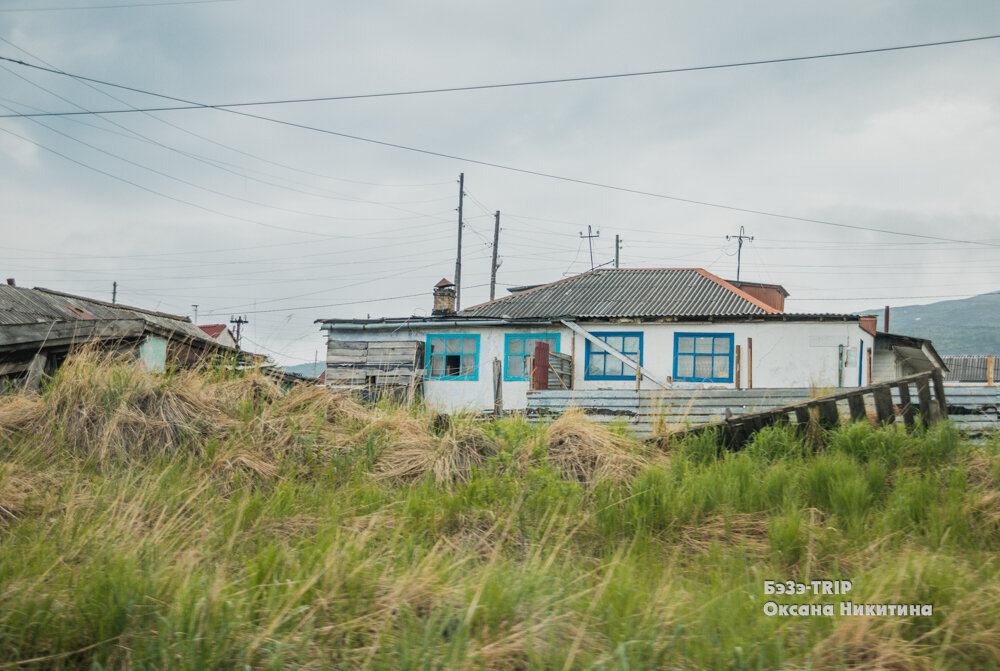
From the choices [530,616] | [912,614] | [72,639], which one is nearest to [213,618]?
[72,639]

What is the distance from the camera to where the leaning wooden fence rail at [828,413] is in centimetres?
724

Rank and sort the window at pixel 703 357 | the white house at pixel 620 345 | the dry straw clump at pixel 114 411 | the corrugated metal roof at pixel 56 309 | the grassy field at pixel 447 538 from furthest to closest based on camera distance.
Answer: the corrugated metal roof at pixel 56 309, the window at pixel 703 357, the white house at pixel 620 345, the dry straw clump at pixel 114 411, the grassy field at pixel 447 538

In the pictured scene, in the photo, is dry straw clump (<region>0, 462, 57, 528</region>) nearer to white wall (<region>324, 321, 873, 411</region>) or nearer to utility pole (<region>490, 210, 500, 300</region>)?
white wall (<region>324, 321, 873, 411</region>)

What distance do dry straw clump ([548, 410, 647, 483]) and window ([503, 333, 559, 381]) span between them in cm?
1553

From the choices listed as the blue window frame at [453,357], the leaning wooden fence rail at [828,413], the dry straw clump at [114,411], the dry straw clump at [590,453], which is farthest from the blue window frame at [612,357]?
the dry straw clump at [114,411]

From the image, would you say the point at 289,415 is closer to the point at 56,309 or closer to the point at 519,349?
the point at 519,349

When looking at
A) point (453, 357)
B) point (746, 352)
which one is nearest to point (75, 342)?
point (453, 357)

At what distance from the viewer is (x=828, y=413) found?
287 inches

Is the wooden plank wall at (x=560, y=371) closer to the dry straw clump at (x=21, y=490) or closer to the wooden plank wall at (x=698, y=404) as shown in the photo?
the wooden plank wall at (x=698, y=404)

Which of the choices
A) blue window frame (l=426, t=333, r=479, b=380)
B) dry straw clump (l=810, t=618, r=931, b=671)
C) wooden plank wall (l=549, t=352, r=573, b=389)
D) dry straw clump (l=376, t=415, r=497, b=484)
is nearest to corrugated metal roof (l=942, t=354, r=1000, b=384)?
wooden plank wall (l=549, t=352, r=573, b=389)

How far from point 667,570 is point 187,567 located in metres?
2.80

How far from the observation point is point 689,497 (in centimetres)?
563

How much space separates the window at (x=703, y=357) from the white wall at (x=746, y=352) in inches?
6.8

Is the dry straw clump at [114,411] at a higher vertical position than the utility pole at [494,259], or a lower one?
lower
